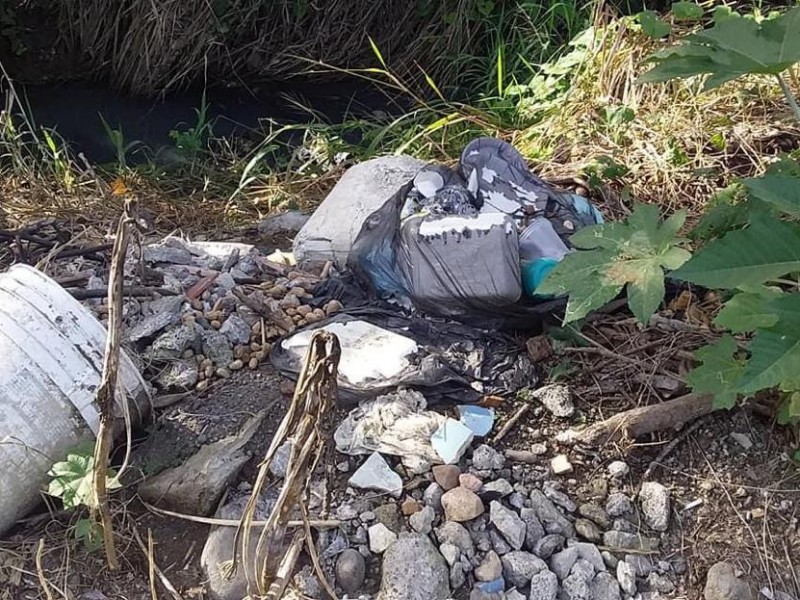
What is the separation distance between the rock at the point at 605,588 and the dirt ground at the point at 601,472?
15 centimetres

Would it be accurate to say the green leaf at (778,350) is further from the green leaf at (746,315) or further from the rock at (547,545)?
the rock at (547,545)

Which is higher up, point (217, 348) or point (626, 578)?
point (217, 348)

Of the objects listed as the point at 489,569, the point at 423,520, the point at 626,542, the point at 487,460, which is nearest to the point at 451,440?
the point at 487,460

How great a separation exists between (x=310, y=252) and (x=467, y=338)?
688 mm

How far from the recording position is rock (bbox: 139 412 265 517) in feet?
5.87

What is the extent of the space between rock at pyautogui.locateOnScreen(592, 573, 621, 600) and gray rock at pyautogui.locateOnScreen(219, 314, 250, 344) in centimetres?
108

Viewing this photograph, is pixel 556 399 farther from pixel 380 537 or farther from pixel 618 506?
pixel 380 537

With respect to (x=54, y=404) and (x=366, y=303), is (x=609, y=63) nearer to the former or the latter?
(x=366, y=303)

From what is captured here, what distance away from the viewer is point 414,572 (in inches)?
63.6

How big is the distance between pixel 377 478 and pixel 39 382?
2.41 feet

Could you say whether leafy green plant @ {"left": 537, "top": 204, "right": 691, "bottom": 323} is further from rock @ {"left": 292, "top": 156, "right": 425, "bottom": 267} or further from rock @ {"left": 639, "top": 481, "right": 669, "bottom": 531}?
rock @ {"left": 292, "top": 156, "right": 425, "bottom": 267}

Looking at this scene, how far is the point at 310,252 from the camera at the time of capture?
2.63 metres

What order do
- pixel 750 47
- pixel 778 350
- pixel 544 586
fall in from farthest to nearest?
pixel 544 586 < pixel 750 47 < pixel 778 350

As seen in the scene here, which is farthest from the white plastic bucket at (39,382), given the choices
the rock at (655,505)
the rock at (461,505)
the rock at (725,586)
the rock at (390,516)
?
the rock at (725,586)
